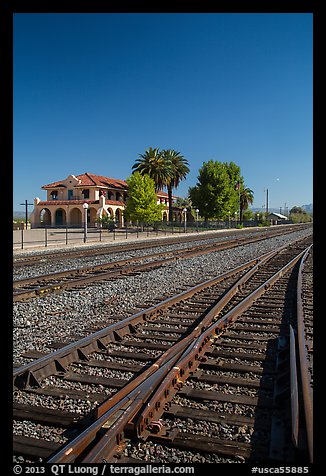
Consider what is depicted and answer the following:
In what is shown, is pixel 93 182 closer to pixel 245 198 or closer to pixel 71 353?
pixel 245 198

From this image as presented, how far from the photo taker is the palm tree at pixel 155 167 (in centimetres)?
6462

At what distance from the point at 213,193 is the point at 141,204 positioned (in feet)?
67.3

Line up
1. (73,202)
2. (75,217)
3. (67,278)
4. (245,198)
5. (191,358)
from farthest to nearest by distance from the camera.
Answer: (245,198) → (75,217) → (73,202) → (67,278) → (191,358)

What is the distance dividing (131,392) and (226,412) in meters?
0.88

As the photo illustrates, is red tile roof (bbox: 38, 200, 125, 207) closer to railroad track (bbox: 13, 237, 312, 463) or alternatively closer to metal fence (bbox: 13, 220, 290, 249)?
metal fence (bbox: 13, 220, 290, 249)

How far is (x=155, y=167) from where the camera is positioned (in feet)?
212

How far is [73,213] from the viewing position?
65125mm

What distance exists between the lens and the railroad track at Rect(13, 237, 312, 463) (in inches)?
119

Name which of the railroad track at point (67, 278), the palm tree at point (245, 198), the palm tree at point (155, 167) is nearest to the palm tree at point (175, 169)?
the palm tree at point (155, 167)

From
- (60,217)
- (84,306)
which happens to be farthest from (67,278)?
(60,217)

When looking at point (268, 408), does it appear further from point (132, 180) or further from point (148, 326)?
point (132, 180)

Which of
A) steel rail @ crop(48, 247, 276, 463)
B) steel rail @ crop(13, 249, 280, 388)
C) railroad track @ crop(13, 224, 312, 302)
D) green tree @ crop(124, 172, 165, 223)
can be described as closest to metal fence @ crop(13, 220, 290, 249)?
green tree @ crop(124, 172, 165, 223)
